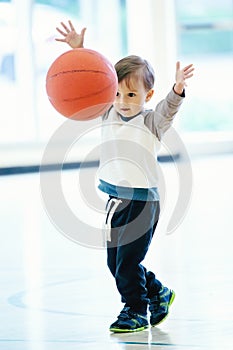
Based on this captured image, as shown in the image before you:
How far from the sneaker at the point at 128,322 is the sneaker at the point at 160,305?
30mm

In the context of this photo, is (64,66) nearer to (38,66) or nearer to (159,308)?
(159,308)

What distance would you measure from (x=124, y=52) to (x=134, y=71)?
788 cm

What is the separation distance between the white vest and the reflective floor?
1.32 ft

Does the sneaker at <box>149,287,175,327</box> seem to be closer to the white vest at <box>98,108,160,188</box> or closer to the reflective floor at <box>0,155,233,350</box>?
the reflective floor at <box>0,155,233,350</box>

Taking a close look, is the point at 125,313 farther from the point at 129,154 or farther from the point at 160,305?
the point at 129,154

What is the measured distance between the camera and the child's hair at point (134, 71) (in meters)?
2.40

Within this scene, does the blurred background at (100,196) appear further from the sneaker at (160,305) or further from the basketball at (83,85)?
the basketball at (83,85)

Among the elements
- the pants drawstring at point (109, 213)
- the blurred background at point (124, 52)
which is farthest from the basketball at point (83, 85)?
the blurred background at point (124, 52)

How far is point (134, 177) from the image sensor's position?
2.37 m

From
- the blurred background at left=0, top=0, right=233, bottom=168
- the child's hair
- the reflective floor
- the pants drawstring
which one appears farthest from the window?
the pants drawstring

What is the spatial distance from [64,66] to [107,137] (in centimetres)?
25

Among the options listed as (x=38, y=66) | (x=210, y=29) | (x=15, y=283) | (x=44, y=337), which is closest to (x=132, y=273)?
(x=44, y=337)

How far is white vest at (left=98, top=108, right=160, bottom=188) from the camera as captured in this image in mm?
2377

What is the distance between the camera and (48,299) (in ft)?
8.93
